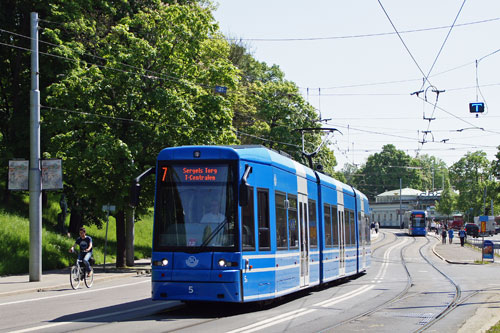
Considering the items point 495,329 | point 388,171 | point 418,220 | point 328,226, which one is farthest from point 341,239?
point 388,171

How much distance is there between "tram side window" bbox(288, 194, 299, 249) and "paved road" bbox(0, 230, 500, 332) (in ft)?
4.62

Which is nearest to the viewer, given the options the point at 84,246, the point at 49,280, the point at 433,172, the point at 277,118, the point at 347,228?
the point at 84,246

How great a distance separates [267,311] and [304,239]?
3.24 meters

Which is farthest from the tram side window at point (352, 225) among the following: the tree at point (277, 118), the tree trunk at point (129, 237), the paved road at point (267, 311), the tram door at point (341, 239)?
the tree at point (277, 118)

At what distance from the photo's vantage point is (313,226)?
18.8 meters

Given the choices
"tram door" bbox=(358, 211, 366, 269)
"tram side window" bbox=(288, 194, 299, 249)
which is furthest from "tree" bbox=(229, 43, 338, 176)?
"tram side window" bbox=(288, 194, 299, 249)

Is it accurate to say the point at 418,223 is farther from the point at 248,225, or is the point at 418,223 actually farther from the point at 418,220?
the point at 248,225

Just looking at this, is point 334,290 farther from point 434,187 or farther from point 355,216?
point 434,187

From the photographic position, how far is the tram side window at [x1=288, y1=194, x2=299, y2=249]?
644 inches

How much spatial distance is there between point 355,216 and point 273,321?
47.3ft

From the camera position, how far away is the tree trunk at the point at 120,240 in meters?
32.3

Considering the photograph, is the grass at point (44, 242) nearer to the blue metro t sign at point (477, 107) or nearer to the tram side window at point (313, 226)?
the tram side window at point (313, 226)

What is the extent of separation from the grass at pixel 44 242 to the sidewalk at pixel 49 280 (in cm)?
87

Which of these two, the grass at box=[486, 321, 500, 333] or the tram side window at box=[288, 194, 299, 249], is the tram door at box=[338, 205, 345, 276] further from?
the grass at box=[486, 321, 500, 333]
